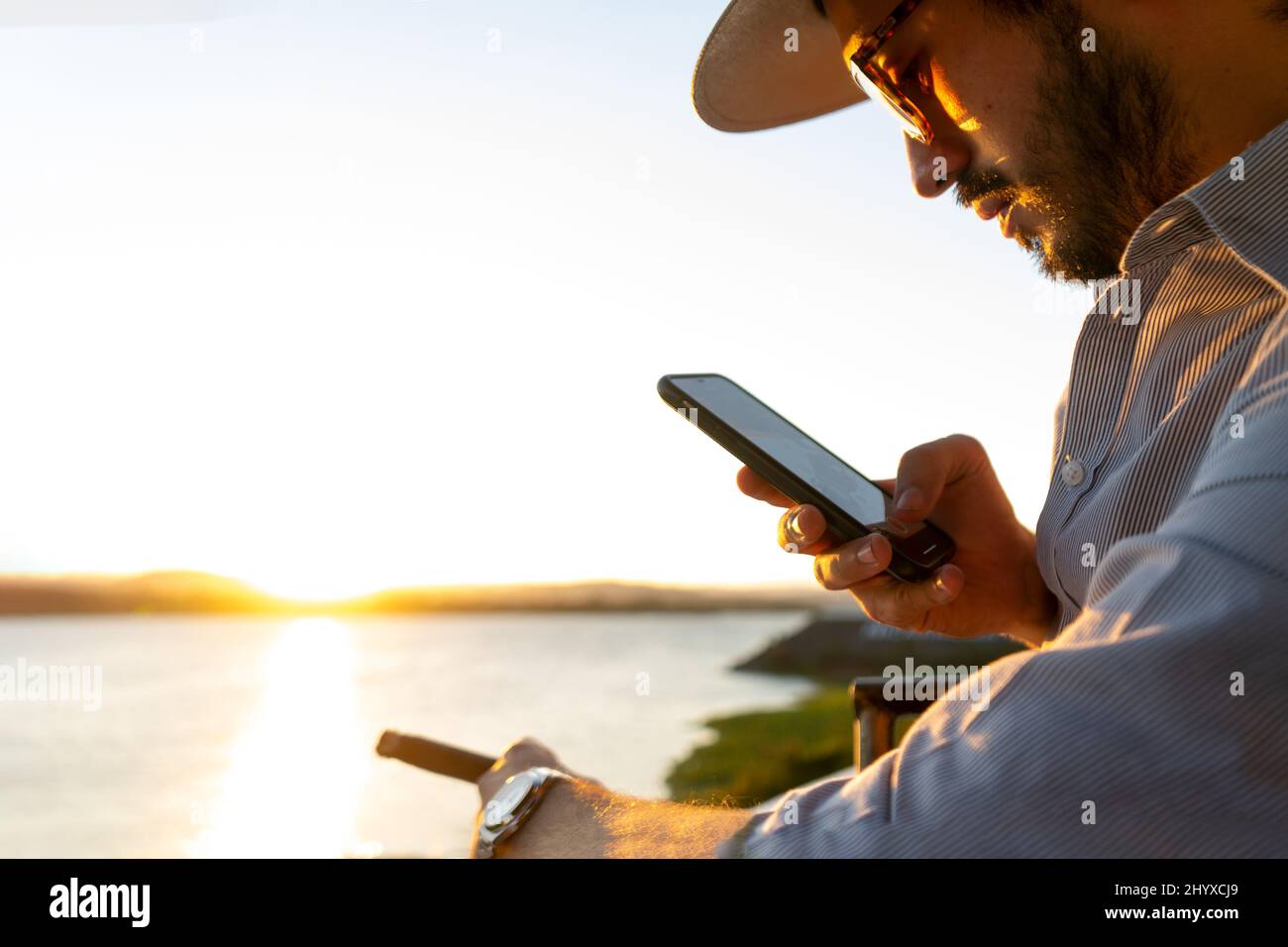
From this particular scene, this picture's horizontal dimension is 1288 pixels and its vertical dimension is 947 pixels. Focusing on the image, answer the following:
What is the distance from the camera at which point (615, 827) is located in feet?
4.30

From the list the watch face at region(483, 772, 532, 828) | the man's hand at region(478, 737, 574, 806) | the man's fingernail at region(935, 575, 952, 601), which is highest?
the man's fingernail at region(935, 575, 952, 601)

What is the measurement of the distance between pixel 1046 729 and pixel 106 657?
262 ft

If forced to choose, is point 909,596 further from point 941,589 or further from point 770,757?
point 770,757

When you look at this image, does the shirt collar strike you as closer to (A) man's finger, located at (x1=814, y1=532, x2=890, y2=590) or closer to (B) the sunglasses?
(B) the sunglasses

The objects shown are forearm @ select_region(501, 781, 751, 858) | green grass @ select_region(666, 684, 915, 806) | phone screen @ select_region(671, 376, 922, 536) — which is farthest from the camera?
green grass @ select_region(666, 684, 915, 806)

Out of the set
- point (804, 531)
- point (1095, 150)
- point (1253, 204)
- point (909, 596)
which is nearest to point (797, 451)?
point (804, 531)

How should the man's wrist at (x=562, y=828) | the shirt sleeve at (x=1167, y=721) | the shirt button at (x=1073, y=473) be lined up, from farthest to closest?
the shirt button at (x=1073, y=473)
the man's wrist at (x=562, y=828)
the shirt sleeve at (x=1167, y=721)

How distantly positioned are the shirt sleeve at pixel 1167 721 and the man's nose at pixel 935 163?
1.32 metres

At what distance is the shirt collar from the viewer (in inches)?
53.4

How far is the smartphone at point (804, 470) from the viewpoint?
2229 millimetres

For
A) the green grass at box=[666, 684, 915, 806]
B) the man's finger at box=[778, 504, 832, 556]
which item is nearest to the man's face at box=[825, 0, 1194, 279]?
the man's finger at box=[778, 504, 832, 556]

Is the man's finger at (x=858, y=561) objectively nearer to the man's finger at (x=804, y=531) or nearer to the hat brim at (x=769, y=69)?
the man's finger at (x=804, y=531)

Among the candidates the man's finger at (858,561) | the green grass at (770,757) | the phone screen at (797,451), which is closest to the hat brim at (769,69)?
the phone screen at (797,451)
